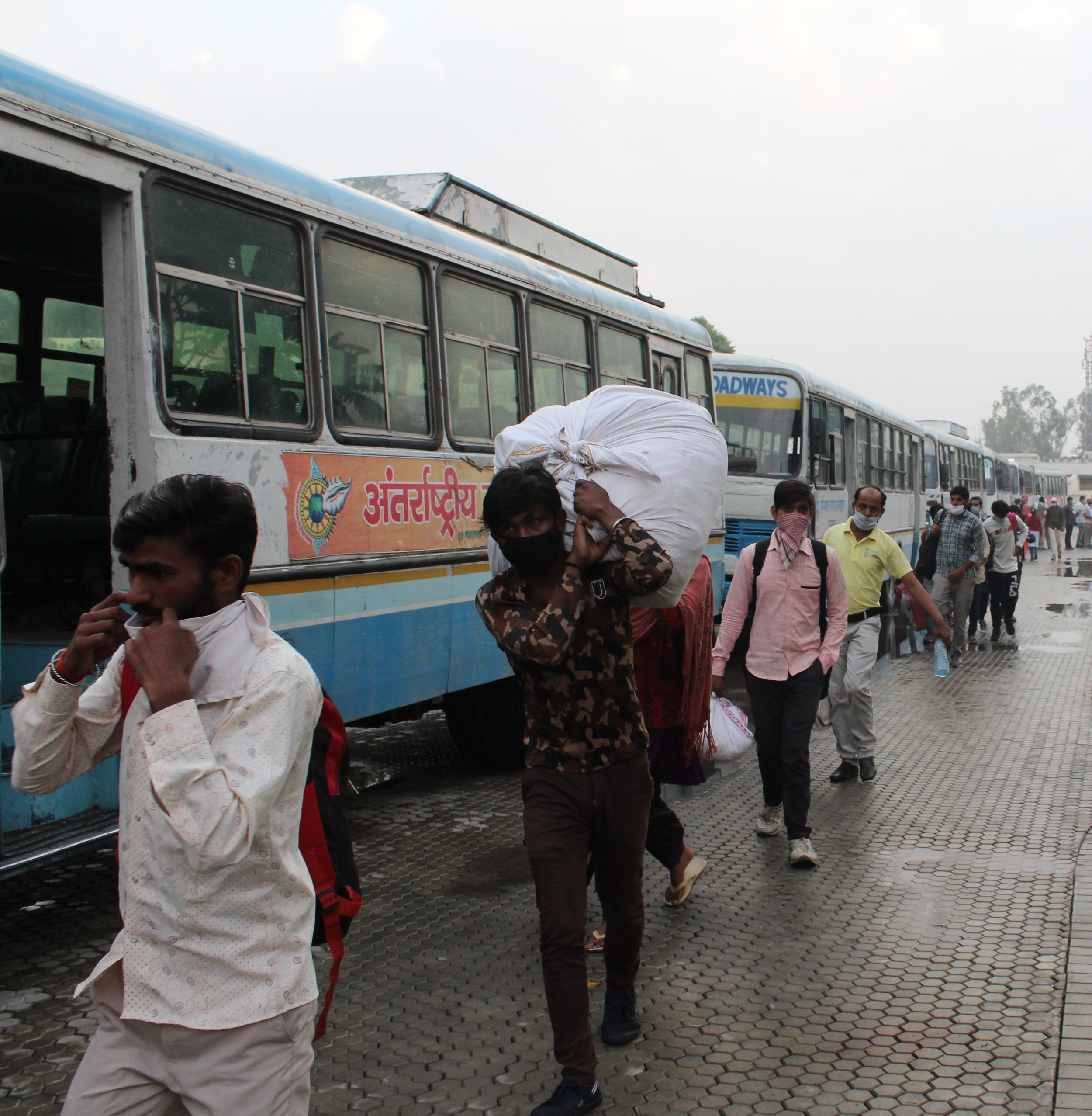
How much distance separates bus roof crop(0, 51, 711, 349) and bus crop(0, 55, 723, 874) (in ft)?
0.04

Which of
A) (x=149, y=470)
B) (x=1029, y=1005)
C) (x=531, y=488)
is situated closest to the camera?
(x=531, y=488)

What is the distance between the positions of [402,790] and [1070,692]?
674cm

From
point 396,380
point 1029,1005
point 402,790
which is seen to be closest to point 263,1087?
point 1029,1005

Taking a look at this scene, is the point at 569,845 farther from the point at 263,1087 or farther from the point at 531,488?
the point at 263,1087

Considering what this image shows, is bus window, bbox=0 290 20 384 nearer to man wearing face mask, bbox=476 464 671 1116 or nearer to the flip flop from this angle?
man wearing face mask, bbox=476 464 671 1116

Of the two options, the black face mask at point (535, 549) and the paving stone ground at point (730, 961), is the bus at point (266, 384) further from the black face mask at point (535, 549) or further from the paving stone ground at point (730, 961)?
the black face mask at point (535, 549)

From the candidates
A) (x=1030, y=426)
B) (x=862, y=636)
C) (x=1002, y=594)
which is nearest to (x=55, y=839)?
(x=862, y=636)

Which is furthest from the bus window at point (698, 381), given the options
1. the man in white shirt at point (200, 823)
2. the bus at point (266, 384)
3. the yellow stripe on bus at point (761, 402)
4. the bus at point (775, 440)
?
the man in white shirt at point (200, 823)

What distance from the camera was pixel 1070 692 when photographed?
35.4 feet

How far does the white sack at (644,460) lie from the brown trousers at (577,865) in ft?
1.75

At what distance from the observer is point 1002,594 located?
1482cm

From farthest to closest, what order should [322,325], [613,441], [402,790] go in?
[402,790] → [322,325] → [613,441]

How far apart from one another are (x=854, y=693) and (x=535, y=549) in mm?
4530

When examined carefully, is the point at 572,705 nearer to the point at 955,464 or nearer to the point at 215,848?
the point at 215,848
